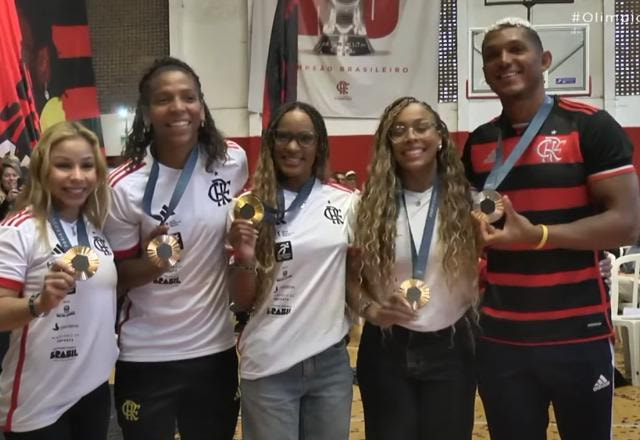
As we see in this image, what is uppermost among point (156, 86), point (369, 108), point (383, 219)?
point (369, 108)

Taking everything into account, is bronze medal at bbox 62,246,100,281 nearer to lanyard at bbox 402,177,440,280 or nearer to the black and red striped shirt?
lanyard at bbox 402,177,440,280

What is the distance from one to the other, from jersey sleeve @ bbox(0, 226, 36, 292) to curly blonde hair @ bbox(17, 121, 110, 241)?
6 cm

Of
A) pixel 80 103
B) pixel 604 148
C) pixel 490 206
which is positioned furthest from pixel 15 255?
pixel 80 103

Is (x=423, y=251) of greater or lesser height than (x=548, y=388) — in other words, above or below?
above

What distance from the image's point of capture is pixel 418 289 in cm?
232

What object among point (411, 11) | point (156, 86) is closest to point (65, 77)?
point (411, 11)

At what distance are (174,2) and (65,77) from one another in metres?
2.47

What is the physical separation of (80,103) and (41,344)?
7902mm

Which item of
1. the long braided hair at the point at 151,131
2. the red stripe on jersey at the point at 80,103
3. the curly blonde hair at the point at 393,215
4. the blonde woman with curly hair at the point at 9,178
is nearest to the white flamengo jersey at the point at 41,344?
the long braided hair at the point at 151,131

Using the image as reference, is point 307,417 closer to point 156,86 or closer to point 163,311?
point 163,311

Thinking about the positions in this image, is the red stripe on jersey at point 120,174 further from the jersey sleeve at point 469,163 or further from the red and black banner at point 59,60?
the red and black banner at point 59,60

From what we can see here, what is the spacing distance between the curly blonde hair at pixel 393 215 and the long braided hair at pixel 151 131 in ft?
1.94

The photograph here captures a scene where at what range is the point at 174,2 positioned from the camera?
35.4 ft

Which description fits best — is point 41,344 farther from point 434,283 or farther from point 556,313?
point 556,313
